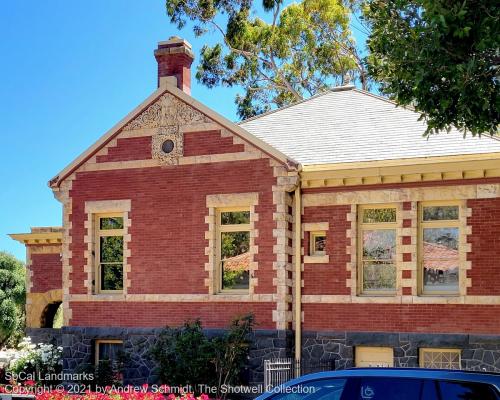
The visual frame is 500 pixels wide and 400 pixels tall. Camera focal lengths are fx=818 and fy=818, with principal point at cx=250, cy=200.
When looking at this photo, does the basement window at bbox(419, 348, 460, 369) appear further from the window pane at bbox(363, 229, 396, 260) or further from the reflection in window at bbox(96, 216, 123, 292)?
the reflection in window at bbox(96, 216, 123, 292)

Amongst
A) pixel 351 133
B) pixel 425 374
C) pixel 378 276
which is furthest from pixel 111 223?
pixel 425 374

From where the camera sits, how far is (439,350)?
18234 mm

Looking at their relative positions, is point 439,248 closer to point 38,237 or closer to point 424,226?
point 424,226

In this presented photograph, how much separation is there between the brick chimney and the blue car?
568 inches

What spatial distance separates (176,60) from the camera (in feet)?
74.9

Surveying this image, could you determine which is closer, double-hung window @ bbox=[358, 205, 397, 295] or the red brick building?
the red brick building

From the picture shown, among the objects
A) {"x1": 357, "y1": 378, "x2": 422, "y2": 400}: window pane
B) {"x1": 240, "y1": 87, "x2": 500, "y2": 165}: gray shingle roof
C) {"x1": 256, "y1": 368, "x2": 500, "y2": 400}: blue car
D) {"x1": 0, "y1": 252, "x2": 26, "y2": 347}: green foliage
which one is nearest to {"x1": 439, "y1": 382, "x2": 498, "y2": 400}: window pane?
{"x1": 256, "y1": 368, "x2": 500, "y2": 400}: blue car

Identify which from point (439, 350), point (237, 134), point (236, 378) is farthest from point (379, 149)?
point (236, 378)

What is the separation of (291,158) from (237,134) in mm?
1627

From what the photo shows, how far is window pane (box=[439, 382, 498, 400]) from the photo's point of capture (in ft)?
27.6

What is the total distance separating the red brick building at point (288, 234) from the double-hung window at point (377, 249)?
3 centimetres

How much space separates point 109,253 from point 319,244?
19.2ft

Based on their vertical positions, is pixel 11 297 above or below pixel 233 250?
below

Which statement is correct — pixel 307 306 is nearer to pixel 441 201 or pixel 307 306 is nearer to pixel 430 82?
pixel 441 201
